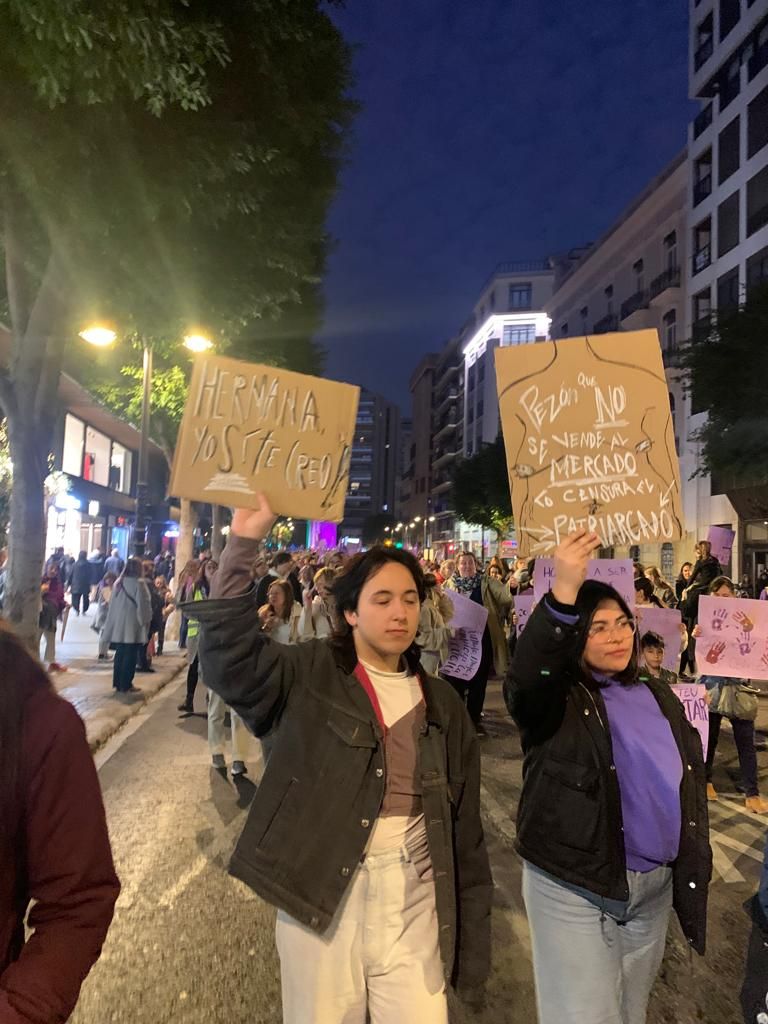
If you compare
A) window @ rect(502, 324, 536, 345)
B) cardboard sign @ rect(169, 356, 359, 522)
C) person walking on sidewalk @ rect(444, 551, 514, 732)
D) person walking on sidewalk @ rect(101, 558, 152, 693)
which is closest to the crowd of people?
cardboard sign @ rect(169, 356, 359, 522)

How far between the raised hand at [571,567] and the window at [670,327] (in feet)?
116

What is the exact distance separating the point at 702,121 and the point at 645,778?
36430 mm

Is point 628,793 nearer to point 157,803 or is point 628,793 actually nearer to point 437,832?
point 437,832

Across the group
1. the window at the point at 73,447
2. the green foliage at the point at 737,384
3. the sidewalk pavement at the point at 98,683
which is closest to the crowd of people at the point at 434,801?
the sidewalk pavement at the point at 98,683

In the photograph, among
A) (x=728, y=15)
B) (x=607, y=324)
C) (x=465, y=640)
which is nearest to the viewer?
(x=465, y=640)

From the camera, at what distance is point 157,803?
6441 millimetres

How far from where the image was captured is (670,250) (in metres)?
36.1

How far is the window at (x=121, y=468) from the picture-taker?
3541 centimetres

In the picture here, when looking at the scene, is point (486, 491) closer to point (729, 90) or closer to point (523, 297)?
point (729, 90)

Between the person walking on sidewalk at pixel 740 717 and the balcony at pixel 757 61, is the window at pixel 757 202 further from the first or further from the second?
the person walking on sidewalk at pixel 740 717

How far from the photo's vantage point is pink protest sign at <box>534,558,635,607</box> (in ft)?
13.5

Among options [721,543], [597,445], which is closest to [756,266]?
[721,543]

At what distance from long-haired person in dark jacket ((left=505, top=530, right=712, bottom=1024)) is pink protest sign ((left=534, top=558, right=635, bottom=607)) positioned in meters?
1.44

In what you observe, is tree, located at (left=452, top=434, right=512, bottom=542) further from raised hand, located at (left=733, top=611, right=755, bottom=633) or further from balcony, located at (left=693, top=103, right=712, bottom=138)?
raised hand, located at (left=733, top=611, right=755, bottom=633)
